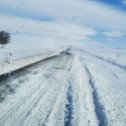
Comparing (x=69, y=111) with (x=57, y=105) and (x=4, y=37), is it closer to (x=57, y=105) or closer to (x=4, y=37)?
(x=57, y=105)

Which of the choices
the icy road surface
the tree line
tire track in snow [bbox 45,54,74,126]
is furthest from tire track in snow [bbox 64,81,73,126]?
the tree line

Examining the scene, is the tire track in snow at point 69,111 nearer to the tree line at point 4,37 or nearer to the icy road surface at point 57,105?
the icy road surface at point 57,105

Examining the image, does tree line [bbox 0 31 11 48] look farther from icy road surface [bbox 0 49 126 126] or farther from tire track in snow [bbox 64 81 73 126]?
tire track in snow [bbox 64 81 73 126]

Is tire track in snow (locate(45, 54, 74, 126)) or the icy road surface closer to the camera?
tire track in snow (locate(45, 54, 74, 126))

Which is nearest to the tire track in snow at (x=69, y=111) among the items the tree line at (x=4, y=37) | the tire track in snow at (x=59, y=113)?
the tire track in snow at (x=59, y=113)

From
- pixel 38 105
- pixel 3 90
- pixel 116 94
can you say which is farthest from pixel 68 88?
pixel 38 105

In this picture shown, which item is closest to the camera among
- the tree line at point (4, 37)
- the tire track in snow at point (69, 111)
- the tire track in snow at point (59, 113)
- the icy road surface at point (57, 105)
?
the tire track in snow at point (59, 113)

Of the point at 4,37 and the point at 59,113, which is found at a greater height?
the point at 59,113

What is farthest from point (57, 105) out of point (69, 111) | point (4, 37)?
point (4, 37)

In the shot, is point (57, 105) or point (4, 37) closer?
point (57, 105)

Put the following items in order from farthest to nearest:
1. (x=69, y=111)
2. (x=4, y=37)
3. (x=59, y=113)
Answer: (x=4, y=37) < (x=69, y=111) < (x=59, y=113)

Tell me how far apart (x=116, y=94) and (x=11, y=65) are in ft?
18.0

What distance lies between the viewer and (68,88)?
1409 cm

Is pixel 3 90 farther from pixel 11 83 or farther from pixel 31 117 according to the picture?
pixel 31 117
